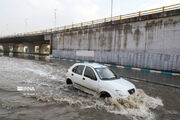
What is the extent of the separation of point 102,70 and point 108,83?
1.07 meters

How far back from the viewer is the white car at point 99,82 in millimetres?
4270

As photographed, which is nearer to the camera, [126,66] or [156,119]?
[156,119]

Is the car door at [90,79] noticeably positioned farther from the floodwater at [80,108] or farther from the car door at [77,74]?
the floodwater at [80,108]

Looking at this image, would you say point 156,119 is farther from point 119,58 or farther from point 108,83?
point 119,58

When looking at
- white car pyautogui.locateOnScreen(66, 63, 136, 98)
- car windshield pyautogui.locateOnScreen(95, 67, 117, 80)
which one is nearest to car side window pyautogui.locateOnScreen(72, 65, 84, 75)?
white car pyautogui.locateOnScreen(66, 63, 136, 98)

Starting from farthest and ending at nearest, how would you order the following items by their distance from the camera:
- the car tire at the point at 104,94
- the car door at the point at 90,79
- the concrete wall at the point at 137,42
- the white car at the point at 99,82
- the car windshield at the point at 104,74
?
the concrete wall at the point at 137,42 → the car windshield at the point at 104,74 → the car door at the point at 90,79 → the car tire at the point at 104,94 → the white car at the point at 99,82

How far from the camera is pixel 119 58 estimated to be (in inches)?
545

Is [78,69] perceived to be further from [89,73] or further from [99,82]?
[99,82]

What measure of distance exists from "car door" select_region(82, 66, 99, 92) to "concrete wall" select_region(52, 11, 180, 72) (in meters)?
8.45

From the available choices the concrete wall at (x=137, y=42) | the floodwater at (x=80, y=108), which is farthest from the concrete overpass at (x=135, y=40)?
the floodwater at (x=80, y=108)

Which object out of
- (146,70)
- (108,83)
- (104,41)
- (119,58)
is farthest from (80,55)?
(108,83)

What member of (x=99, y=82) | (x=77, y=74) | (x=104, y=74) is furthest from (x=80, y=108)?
(x=77, y=74)

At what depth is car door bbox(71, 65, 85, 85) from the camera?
18.4 feet

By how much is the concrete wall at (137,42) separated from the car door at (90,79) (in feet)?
27.7
